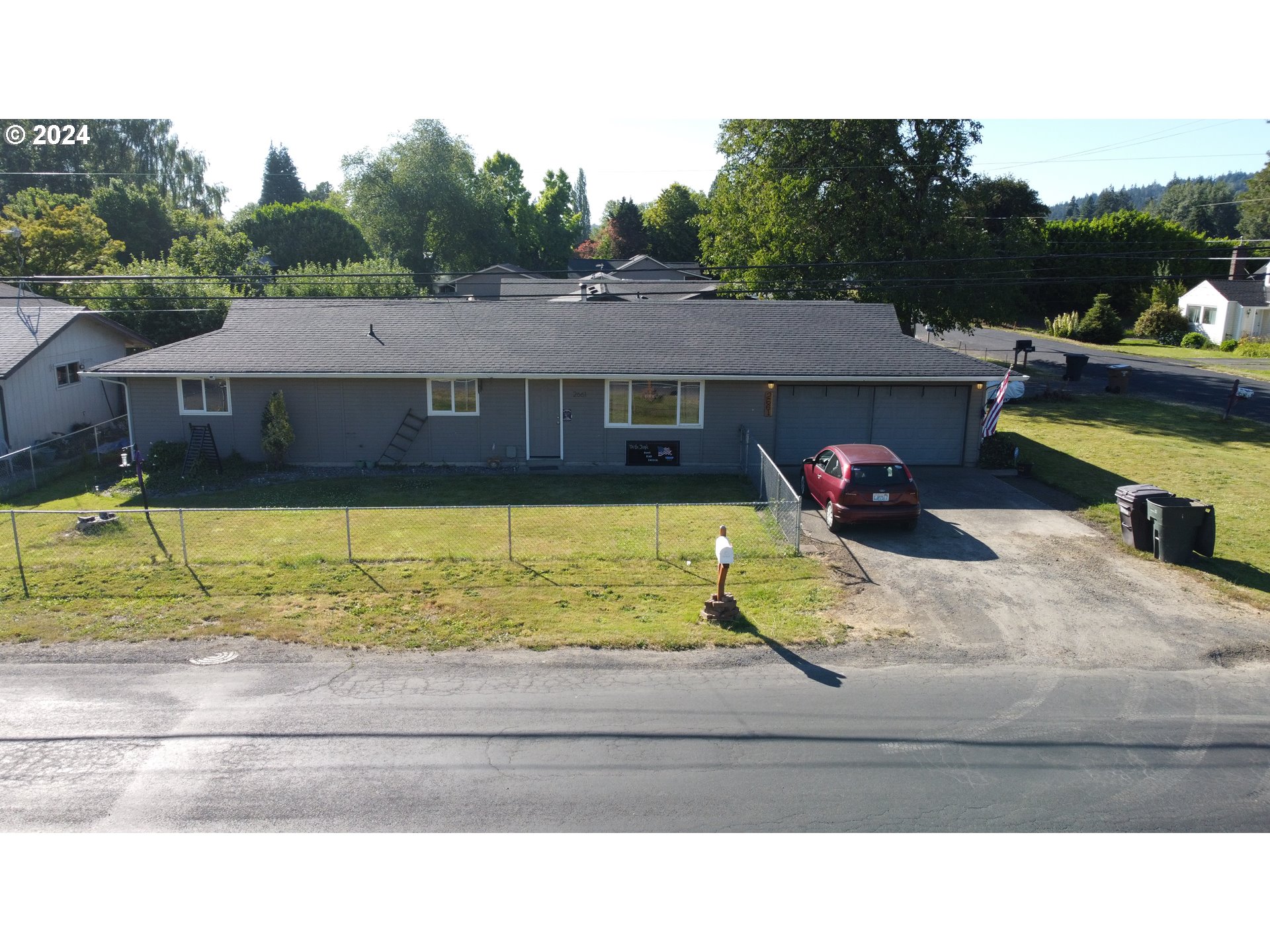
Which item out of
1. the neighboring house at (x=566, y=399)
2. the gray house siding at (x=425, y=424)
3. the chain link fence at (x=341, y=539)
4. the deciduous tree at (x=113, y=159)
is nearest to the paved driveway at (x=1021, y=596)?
the chain link fence at (x=341, y=539)

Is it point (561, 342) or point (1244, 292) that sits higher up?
point (1244, 292)

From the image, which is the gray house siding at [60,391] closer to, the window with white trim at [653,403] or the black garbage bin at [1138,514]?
the window with white trim at [653,403]

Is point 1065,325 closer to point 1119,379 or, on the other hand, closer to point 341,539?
point 1119,379

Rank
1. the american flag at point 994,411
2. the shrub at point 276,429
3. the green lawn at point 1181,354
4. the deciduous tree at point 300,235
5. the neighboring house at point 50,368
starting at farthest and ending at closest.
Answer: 1. the deciduous tree at point 300,235
2. the green lawn at point 1181,354
3. the neighboring house at point 50,368
4. the shrub at point 276,429
5. the american flag at point 994,411

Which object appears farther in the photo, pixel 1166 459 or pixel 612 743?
pixel 1166 459

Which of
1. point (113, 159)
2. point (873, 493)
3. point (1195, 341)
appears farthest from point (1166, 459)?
point (113, 159)
